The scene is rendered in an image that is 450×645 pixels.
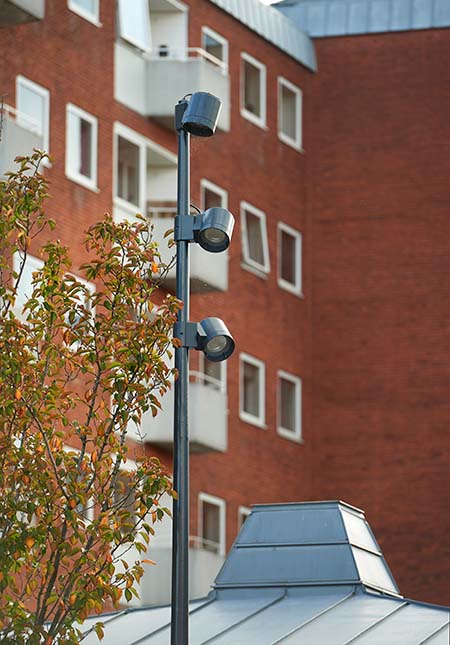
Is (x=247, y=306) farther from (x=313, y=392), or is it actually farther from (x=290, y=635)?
(x=290, y=635)

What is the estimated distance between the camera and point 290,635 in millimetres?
21703

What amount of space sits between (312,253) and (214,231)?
2856 cm

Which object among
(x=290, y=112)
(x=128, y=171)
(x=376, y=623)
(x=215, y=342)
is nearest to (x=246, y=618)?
(x=376, y=623)

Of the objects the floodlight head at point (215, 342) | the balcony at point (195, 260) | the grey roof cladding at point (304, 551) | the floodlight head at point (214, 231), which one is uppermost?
the balcony at point (195, 260)

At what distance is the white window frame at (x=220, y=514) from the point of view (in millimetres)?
42600

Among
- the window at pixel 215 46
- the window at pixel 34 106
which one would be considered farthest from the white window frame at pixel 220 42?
the window at pixel 34 106

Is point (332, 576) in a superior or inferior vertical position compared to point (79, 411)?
inferior

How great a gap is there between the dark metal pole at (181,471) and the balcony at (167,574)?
2045 centimetres

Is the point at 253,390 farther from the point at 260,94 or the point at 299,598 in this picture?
the point at 299,598

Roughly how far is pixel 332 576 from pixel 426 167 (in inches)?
975

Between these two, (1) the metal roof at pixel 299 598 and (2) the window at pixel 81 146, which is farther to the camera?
(2) the window at pixel 81 146

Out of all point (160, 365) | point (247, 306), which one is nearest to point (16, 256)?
point (247, 306)

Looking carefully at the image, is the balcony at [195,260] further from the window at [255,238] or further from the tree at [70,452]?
the tree at [70,452]

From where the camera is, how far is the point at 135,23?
42.2 meters
